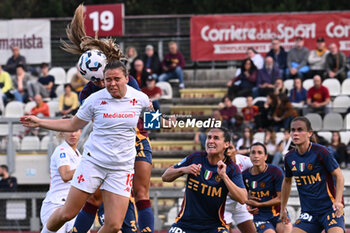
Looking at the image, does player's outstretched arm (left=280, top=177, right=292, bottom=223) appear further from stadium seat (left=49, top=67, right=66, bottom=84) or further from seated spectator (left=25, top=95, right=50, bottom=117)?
stadium seat (left=49, top=67, right=66, bottom=84)

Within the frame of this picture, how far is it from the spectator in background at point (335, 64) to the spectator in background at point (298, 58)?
55 centimetres

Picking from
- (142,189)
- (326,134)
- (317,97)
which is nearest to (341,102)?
(317,97)

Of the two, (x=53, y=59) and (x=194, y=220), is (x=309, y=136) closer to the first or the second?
(x=194, y=220)

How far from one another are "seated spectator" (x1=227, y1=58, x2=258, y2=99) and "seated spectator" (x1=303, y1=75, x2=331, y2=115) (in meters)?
1.55

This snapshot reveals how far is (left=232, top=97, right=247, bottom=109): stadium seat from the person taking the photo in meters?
16.8

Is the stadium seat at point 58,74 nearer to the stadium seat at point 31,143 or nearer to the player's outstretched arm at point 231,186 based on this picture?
the stadium seat at point 31,143

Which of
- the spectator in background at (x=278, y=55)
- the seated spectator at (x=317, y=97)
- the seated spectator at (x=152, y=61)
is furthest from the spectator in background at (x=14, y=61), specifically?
the seated spectator at (x=317, y=97)

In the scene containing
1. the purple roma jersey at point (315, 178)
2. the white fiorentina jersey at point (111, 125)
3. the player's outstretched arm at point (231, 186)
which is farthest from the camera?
the purple roma jersey at point (315, 178)

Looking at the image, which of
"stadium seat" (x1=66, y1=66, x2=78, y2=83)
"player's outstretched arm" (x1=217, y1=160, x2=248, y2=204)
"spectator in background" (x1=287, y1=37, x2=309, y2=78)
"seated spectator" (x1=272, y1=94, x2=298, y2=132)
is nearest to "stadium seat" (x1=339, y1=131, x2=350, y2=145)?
"seated spectator" (x1=272, y1=94, x2=298, y2=132)

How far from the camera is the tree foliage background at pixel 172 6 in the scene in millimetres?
26500

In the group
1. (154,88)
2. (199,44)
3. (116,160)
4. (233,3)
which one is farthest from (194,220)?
(233,3)

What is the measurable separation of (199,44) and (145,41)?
1.44m

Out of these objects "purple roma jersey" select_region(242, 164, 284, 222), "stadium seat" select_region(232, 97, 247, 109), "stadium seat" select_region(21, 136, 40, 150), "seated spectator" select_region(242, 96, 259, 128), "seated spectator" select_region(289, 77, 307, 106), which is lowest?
"purple roma jersey" select_region(242, 164, 284, 222)

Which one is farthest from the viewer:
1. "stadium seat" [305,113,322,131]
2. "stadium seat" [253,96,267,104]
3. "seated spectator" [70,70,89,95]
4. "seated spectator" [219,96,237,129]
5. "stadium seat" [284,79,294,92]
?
"seated spectator" [70,70,89,95]
